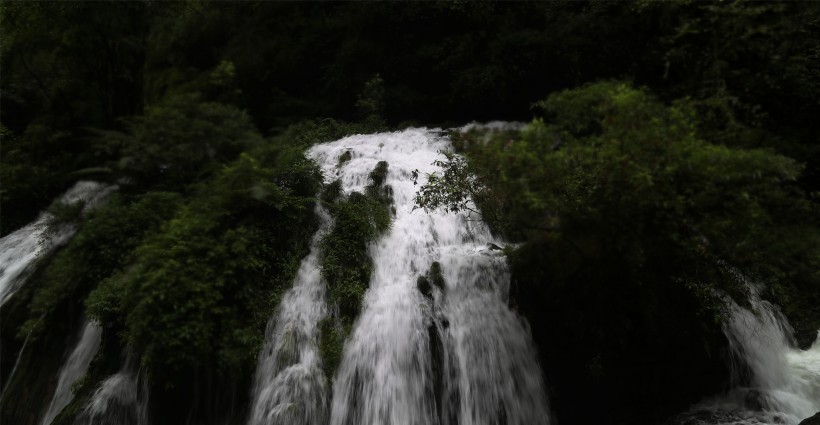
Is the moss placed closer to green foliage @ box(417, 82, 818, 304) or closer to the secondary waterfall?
green foliage @ box(417, 82, 818, 304)

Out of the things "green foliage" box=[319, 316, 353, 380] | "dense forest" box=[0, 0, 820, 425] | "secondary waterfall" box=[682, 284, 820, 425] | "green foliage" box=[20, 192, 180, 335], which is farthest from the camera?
"green foliage" box=[20, 192, 180, 335]

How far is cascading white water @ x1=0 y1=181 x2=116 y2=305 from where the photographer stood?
29.3 feet

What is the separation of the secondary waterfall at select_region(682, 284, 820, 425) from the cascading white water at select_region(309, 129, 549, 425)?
2264mm

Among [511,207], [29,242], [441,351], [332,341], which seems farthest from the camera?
[29,242]

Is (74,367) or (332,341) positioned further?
(74,367)

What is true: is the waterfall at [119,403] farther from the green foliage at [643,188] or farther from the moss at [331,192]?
the green foliage at [643,188]

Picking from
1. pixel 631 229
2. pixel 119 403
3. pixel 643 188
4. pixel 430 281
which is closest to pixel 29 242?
pixel 119 403

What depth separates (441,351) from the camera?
20.5ft

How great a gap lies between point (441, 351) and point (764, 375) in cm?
466

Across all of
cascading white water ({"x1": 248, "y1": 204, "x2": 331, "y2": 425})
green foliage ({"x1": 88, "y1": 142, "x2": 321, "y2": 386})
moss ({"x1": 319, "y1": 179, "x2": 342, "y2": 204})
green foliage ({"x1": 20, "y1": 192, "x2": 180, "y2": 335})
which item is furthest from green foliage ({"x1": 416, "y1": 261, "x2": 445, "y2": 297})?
green foliage ({"x1": 20, "y1": 192, "x2": 180, "y2": 335})

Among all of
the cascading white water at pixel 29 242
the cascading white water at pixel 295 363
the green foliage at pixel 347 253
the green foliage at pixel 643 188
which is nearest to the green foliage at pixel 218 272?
the cascading white water at pixel 295 363

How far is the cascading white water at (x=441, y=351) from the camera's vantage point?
5.97m

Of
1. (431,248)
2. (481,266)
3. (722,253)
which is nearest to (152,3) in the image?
(431,248)

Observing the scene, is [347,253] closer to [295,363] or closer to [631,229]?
[295,363]
